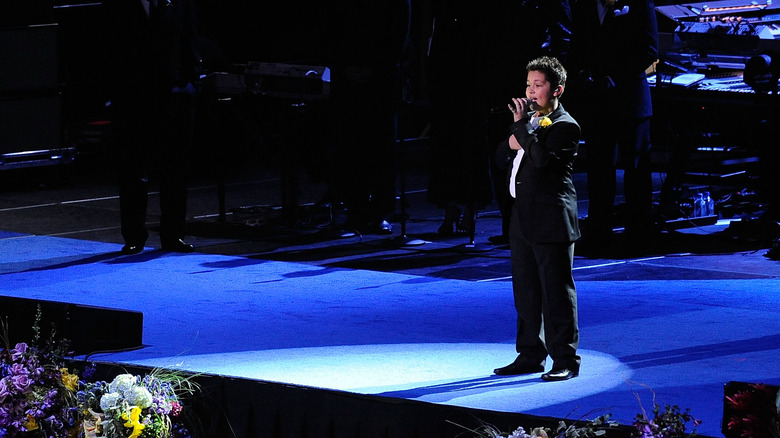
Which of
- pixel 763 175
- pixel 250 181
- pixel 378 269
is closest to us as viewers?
pixel 378 269

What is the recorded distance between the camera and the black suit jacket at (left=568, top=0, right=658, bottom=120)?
809 cm

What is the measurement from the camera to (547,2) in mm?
8344

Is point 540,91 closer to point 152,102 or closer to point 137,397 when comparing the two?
point 137,397

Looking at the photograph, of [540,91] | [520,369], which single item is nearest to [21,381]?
[520,369]

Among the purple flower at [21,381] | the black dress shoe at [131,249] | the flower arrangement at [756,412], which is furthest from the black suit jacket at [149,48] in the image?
the flower arrangement at [756,412]

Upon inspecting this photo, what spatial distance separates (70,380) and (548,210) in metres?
1.94

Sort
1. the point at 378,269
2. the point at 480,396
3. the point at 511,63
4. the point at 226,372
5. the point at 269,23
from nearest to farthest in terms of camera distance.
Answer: the point at 480,396 → the point at 226,372 → the point at 378,269 → the point at 511,63 → the point at 269,23

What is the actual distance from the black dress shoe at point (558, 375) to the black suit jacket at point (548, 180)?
0.49 meters

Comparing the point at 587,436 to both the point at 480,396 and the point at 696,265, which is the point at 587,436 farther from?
the point at 696,265

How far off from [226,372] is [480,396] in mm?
1042

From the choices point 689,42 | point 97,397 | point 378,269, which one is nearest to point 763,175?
point 689,42

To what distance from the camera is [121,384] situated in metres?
4.86

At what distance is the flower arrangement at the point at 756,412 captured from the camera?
12.5 feet

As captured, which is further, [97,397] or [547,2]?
[547,2]
